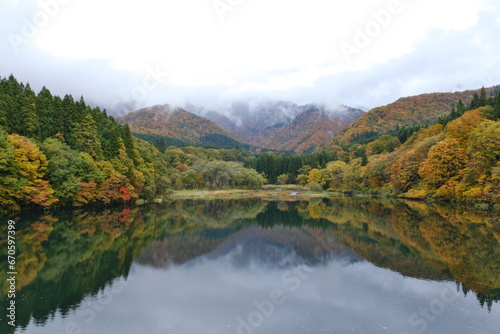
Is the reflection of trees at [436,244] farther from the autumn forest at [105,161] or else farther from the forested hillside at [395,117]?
the forested hillside at [395,117]

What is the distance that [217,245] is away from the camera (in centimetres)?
2323

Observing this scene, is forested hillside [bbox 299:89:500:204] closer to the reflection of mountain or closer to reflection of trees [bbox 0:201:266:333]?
the reflection of mountain

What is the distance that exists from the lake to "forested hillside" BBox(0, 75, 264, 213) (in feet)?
22.5

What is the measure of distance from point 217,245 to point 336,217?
1714 centimetres

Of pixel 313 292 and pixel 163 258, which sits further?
pixel 163 258

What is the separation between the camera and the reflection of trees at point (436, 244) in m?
14.7

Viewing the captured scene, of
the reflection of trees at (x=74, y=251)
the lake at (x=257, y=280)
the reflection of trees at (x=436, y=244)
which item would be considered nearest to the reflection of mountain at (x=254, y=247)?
the lake at (x=257, y=280)

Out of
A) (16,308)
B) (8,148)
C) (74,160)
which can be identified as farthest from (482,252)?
(74,160)

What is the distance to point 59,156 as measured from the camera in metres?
36.9

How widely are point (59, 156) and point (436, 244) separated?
1460 inches

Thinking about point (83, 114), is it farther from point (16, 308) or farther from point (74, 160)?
point (16, 308)

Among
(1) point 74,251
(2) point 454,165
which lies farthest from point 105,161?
(2) point 454,165

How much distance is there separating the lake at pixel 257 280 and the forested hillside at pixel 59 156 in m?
Answer: 6.86

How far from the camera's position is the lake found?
10.4 meters
